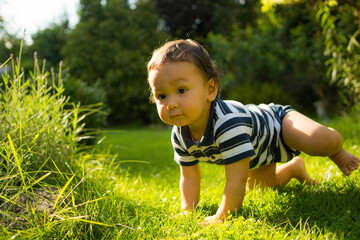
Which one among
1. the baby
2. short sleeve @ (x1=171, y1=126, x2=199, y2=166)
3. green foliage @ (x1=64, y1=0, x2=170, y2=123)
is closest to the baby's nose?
the baby

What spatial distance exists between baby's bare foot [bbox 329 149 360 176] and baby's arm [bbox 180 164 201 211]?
96 centimetres

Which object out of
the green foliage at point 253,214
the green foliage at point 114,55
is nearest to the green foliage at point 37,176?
the green foliage at point 253,214

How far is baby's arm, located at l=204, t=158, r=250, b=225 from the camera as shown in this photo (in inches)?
70.5

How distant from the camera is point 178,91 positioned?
1799 mm

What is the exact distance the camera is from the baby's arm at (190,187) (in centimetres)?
207

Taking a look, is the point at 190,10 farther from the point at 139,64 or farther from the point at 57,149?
the point at 57,149

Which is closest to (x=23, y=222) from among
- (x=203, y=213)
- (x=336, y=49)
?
(x=203, y=213)

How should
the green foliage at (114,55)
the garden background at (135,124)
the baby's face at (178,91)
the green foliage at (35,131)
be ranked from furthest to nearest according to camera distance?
the green foliage at (114,55) < the green foliage at (35,131) < the baby's face at (178,91) < the garden background at (135,124)

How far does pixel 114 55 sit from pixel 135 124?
3.29 meters

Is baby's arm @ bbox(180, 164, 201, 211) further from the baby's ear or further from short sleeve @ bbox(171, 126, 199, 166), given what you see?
the baby's ear

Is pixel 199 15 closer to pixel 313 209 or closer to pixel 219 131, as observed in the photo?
pixel 219 131

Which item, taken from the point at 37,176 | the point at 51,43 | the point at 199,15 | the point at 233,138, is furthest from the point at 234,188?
the point at 51,43

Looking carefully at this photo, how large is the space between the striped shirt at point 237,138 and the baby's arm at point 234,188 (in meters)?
0.05

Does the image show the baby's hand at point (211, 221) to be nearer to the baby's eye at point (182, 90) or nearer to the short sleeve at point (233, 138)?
the short sleeve at point (233, 138)
